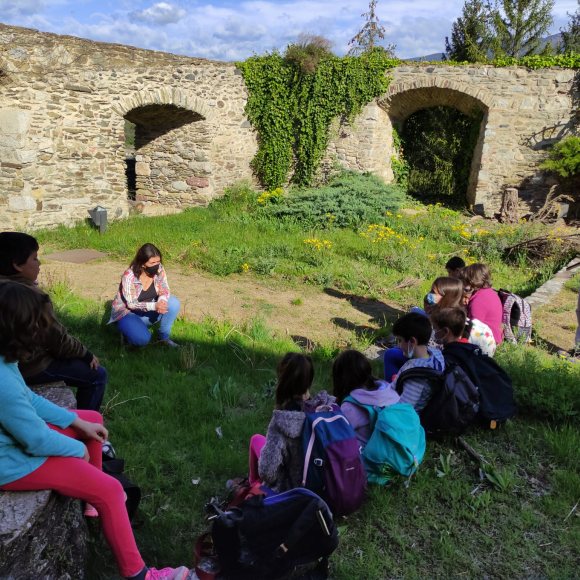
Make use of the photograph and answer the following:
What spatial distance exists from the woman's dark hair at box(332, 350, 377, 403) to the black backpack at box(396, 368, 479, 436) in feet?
1.21

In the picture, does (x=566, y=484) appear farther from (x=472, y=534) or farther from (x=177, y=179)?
(x=177, y=179)

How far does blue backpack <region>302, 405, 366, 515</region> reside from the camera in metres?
2.50

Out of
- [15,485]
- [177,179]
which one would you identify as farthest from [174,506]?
[177,179]

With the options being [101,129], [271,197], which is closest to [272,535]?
[101,129]

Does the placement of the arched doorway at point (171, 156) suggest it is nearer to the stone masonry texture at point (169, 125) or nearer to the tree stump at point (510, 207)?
the stone masonry texture at point (169, 125)

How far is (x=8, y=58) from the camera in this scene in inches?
344

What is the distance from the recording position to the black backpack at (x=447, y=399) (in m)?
3.14

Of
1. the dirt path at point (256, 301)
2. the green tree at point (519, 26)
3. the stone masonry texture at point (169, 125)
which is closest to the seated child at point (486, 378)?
the dirt path at point (256, 301)

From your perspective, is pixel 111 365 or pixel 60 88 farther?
pixel 60 88

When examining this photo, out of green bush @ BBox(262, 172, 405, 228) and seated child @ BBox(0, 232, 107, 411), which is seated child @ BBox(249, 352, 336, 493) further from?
green bush @ BBox(262, 172, 405, 228)

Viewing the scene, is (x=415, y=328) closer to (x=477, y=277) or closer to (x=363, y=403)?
(x=363, y=403)

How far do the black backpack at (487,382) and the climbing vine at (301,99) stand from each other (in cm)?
1018

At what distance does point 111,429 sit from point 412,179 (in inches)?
506

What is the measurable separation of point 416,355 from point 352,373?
652mm
